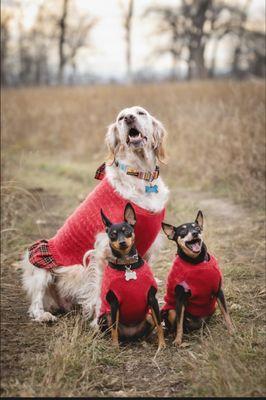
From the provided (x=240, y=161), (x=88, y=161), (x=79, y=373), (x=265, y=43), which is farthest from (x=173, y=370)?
(x=265, y=43)

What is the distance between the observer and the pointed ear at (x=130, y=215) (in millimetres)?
3584

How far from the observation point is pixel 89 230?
3861mm

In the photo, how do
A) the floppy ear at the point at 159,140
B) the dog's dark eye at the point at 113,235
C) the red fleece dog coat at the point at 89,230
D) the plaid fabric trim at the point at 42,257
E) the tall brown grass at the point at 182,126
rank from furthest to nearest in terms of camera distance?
the tall brown grass at the point at 182,126 → the floppy ear at the point at 159,140 → the plaid fabric trim at the point at 42,257 → the red fleece dog coat at the point at 89,230 → the dog's dark eye at the point at 113,235

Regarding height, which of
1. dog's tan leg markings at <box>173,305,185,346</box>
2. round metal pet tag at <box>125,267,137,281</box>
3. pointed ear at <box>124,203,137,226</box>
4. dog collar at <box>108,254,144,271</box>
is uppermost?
pointed ear at <box>124,203,137,226</box>

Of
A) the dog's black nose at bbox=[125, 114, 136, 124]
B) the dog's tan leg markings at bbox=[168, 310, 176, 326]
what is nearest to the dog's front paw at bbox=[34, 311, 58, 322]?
the dog's tan leg markings at bbox=[168, 310, 176, 326]

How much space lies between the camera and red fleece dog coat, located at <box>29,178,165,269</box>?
12.4ft

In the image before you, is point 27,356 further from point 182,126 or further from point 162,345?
point 182,126

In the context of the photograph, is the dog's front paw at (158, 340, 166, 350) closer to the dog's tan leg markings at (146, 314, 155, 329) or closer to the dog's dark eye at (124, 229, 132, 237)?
the dog's tan leg markings at (146, 314, 155, 329)

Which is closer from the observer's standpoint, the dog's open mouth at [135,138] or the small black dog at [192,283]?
the small black dog at [192,283]

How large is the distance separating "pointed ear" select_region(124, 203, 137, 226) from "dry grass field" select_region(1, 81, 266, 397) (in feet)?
2.72

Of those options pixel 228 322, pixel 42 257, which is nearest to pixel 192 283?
pixel 228 322

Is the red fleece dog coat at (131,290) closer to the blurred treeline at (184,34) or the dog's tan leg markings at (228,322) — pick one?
the dog's tan leg markings at (228,322)

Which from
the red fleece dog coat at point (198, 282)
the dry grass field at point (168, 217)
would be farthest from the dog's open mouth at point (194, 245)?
the dry grass field at point (168, 217)

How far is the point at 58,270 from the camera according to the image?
4027 mm
